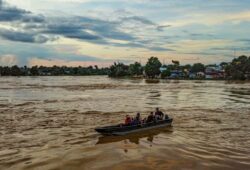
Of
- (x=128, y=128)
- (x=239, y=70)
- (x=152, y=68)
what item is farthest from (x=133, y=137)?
(x=152, y=68)

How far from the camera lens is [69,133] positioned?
32656 millimetres

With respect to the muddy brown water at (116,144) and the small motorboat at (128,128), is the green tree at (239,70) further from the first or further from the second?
the small motorboat at (128,128)

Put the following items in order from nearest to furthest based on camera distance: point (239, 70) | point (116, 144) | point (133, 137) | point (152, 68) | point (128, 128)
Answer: point (116, 144), point (133, 137), point (128, 128), point (239, 70), point (152, 68)

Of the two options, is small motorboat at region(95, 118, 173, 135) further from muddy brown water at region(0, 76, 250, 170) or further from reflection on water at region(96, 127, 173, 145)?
muddy brown water at region(0, 76, 250, 170)

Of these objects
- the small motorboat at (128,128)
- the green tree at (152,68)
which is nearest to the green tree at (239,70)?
the green tree at (152,68)

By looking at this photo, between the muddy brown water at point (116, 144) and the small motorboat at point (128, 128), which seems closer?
the muddy brown water at point (116, 144)

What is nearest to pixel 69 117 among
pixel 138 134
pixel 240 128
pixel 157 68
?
pixel 138 134

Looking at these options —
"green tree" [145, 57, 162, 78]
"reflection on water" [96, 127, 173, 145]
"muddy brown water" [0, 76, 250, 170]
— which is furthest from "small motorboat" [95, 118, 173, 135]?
"green tree" [145, 57, 162, 78]

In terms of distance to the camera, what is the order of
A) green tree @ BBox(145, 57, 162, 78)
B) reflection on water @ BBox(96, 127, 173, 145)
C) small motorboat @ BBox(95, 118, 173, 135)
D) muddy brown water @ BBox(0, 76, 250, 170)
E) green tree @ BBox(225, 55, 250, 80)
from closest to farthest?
1. muddy brown water @ BBox(0, 76, 250, 170)
2. reflection on water @ BBox(96, 127, 173, 145)
3. small motorboat @ BBox(95, 118, 173, 135)
4. green tree @ BBox(225, 55, 250, 80)
5. green tree @ BBox(145, 57, 162, 78)

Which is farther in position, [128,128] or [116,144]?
[128,128]

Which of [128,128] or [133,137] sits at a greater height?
[128,128]

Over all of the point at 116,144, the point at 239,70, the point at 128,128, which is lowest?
the point at 116,144

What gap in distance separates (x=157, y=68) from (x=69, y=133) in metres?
159

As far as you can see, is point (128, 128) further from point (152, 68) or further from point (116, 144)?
point (152, 68)
